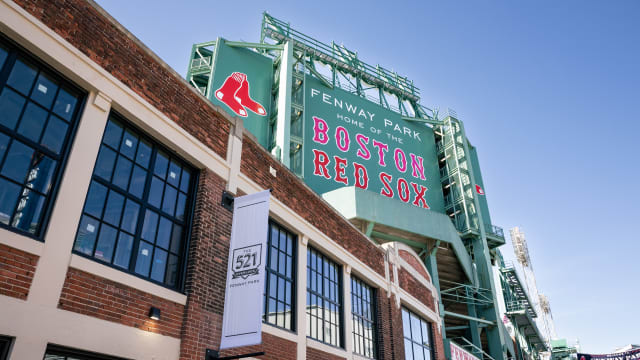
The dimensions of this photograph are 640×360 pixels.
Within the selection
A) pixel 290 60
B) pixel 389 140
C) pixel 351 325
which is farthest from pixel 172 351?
pixel 389 140

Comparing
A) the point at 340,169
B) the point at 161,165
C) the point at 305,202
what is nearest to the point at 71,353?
the point at 161,165

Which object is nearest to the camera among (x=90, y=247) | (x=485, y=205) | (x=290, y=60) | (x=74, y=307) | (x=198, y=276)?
(x=74, y=307)

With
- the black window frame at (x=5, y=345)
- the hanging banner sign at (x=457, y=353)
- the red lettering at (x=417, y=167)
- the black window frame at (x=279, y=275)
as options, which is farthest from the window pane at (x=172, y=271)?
the red lettering at (x=417, y=167)

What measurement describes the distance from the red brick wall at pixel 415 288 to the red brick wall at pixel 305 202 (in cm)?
165

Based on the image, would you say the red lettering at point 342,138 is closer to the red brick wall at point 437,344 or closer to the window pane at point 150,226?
the red brick wall at point 437,344

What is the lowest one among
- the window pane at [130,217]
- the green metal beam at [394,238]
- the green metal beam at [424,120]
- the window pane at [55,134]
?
the window pane at [130,217]

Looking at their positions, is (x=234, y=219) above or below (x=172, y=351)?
above

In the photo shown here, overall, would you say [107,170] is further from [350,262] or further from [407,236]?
[407,236]

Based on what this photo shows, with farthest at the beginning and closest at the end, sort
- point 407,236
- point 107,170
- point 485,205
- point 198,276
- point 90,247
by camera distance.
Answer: point 485,205 → point 407,236 → point 198,276 → point 107,170 → point 90,247

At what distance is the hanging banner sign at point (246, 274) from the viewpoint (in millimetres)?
8031

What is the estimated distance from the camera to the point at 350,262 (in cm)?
1420

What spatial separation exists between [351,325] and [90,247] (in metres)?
Result: 8.45

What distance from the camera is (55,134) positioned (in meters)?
6.68

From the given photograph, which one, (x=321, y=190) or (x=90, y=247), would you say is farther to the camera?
(x=321, y=190)
